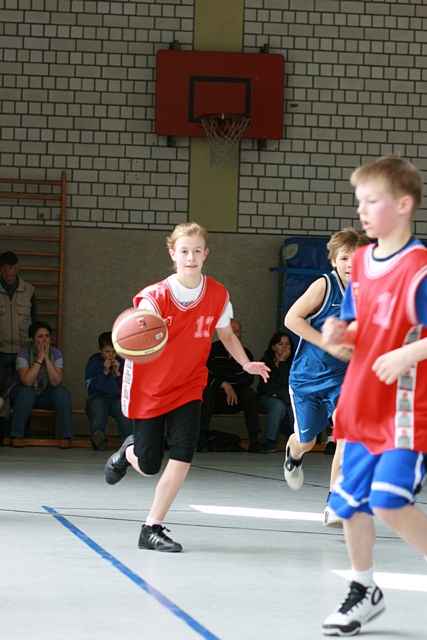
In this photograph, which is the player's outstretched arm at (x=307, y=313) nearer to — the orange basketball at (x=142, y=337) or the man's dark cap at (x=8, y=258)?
the orange basketball at (x=142, y=337)

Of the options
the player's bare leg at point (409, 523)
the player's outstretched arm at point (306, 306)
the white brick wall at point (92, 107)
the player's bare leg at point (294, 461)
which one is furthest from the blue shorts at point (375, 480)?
the white brick wall at point (92, 107)

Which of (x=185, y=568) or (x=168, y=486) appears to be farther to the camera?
(x=168, y=486)

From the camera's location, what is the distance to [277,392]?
12844 millimetres

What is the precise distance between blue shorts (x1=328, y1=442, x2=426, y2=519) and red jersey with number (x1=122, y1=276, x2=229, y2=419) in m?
1.92

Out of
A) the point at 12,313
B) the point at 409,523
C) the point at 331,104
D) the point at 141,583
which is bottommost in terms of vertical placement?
the point at 141,583

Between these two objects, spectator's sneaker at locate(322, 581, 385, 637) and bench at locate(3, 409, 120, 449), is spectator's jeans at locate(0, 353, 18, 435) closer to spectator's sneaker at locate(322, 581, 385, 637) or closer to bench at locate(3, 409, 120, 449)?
bench at locate(3, 409, 120, 449)

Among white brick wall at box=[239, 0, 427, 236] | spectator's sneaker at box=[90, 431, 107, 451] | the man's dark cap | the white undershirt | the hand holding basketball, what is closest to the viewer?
the hand holding basketball

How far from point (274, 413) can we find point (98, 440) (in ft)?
6.12

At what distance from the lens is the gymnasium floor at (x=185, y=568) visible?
3.94 meters

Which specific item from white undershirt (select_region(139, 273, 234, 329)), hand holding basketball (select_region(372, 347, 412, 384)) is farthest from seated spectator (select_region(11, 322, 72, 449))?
hand holding basketball (select_region(372, 347, 412, 384))

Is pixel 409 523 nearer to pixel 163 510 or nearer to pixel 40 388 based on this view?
pixel 163 510

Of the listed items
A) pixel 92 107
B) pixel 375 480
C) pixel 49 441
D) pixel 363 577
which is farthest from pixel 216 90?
pixel 375 480

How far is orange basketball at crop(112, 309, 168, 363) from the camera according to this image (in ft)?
18.0

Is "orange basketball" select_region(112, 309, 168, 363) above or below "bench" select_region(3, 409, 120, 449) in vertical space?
above
